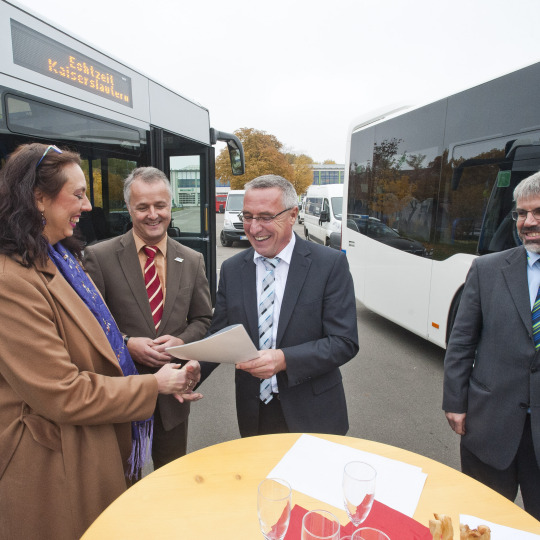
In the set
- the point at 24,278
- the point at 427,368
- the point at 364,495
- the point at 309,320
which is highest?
the point at 24,278

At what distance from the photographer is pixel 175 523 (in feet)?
4.21

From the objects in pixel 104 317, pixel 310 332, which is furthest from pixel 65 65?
pixel 310 332

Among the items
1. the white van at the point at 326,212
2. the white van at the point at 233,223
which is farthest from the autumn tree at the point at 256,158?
the white van at the point at 326,212

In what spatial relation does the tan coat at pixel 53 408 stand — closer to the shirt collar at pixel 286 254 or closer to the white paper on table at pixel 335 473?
the white paper on table at pixel 335 473

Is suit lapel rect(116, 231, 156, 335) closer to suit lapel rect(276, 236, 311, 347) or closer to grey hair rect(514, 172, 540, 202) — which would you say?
suit lapel rect(276, 236, 311, 347)

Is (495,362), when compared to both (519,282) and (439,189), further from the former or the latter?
(439,189)

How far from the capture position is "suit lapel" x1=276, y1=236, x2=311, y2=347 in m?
2.01

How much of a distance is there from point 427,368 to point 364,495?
171 inches

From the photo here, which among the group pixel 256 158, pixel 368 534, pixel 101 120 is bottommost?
pixel 368 534

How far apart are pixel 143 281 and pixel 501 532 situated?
6.28ft

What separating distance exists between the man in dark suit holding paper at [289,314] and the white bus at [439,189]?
270 cm

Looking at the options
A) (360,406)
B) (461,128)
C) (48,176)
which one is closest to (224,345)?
(48,176)

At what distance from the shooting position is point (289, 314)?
6.57 ft

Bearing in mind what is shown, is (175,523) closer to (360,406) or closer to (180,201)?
(360,406)
